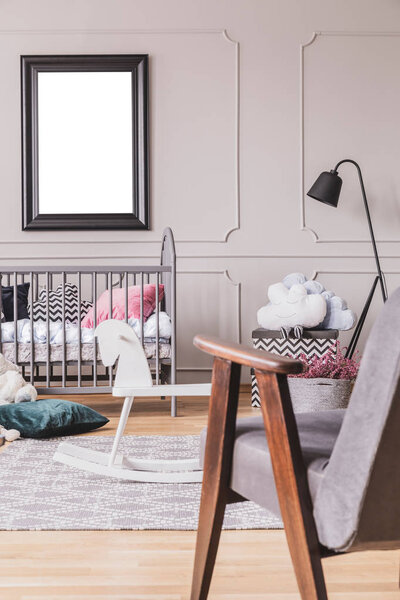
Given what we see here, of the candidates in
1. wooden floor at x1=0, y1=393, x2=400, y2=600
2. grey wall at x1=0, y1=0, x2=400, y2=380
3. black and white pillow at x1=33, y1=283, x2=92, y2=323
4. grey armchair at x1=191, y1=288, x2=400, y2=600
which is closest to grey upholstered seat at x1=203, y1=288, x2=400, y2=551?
grey armchair at x1=191, y1=288, x2=400, y2=600

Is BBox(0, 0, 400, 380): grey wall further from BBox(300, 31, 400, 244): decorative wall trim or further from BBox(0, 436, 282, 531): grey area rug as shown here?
BBox(0, 436, 282, 531): grey area rug

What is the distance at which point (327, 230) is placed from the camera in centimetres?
377

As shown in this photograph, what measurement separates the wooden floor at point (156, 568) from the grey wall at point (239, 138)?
2.43 meters

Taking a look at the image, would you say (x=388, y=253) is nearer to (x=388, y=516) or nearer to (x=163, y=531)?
(x=163, y=531)

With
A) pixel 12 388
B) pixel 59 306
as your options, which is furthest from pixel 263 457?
pixel 59 306

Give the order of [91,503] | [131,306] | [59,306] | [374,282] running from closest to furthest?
[91,503] < [131,306] < [59,306] < [374,282]

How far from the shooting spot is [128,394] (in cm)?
175

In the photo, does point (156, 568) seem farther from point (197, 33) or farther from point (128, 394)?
point (197, 33)

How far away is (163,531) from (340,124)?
3029mm

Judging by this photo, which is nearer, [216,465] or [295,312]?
[216,465]

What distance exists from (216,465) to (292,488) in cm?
19

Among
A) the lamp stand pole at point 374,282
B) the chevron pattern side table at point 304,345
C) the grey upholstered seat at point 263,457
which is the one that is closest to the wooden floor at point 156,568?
the grey upholstered seat at point 263,457

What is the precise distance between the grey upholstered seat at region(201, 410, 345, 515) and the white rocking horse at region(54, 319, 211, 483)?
76cm

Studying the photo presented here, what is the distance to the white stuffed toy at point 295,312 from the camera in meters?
3.08
